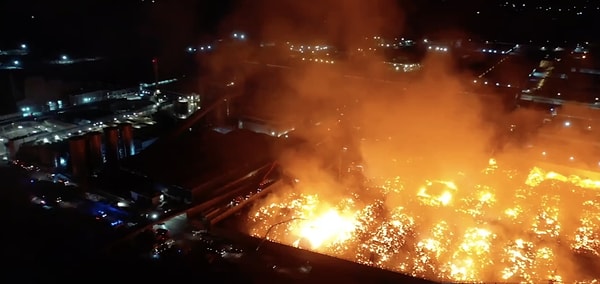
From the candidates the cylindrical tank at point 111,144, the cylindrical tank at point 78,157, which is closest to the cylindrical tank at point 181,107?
the cylindrical tank at point 111,144

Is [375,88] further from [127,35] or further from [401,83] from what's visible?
[127,35]

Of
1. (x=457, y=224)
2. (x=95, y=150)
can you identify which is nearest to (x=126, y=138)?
(x=95, y=150)

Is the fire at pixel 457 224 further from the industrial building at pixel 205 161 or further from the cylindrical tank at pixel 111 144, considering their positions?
the cylindrical tank at pixel 111 144

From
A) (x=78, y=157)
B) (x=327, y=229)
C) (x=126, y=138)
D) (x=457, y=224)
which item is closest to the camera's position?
(x=327, y=229)

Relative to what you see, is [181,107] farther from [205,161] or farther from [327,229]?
[327,229]

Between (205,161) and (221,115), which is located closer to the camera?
(205,161)

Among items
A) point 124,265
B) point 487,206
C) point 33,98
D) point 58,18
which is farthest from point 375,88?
point 58,18
